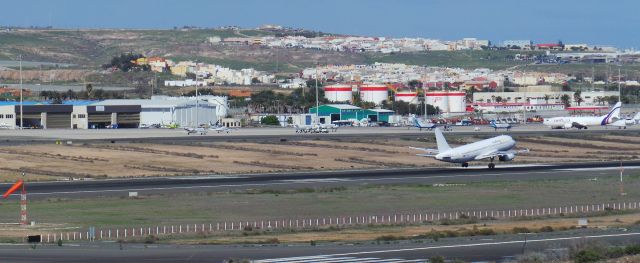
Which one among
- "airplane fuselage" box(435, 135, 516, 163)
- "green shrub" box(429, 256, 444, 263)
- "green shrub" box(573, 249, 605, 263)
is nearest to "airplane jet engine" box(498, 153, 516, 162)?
"airplane fuselage" box(435, 135, 516, 163)

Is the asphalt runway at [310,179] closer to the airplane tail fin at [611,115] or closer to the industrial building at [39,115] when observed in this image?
the airplane tail fin at [611,115]

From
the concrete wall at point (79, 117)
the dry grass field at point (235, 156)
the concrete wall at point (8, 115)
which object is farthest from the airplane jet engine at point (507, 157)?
the concrete wall at point (8, 115)

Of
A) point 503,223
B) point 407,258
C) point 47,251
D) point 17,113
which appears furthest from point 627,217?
point 17,113

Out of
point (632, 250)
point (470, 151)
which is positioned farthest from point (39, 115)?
point (632, 250)

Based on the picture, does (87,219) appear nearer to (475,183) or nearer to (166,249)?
(166,249)

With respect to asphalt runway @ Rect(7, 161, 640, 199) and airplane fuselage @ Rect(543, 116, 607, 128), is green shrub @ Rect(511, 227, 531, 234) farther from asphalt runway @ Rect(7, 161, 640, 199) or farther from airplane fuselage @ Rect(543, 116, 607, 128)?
airplane fuselage @ Rect(543, 116, 607, 128)

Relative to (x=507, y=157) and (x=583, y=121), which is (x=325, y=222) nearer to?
(x=507, y=157)

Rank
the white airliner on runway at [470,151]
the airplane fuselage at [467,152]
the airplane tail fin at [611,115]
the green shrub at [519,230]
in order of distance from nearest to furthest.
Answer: the green shrub at [519,230]
the airplane fuselage at [467,152]
the white airliner on runway at [470,151]
the airplane tail fin at [611,115]
